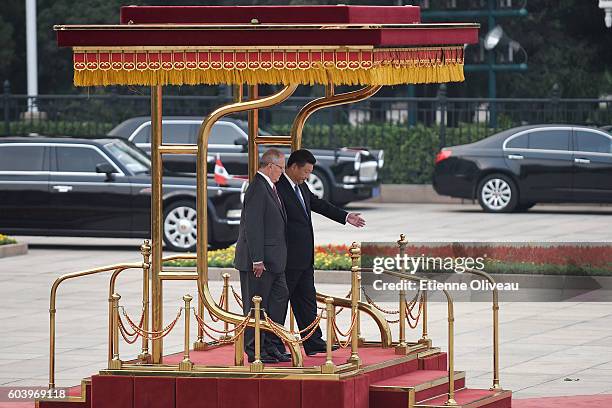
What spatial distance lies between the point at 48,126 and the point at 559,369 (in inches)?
958

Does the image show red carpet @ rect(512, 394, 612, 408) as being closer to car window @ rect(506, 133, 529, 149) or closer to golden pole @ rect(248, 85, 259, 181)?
golden pole @ rect(248, 85, 259, 181)

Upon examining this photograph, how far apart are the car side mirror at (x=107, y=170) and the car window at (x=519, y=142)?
28.6 ft

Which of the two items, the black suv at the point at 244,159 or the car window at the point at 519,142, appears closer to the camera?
the black suv at the point at 244,159

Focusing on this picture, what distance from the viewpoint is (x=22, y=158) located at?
25688mm

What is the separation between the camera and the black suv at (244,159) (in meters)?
30.5

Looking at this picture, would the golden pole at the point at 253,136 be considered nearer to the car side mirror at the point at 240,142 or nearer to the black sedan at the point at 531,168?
the car side mirror at the point at 240,142

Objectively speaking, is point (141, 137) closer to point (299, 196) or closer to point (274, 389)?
point (299, 196)

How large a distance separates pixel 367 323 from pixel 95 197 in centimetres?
831

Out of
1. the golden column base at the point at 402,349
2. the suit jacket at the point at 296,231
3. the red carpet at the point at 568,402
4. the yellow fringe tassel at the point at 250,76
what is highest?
the yellow fringe tassel at the point at 250,76

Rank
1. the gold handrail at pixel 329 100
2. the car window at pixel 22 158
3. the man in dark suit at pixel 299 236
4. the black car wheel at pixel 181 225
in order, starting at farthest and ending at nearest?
the car window at pixel 22 158 → the black car wheel at pixel 181 225 → the gold handrail at pixel 329 100 → the man in dark suit at pixel 299 236

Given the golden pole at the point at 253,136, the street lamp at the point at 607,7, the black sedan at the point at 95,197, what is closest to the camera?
the golden pole at the point at 253,136

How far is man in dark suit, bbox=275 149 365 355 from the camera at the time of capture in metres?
12.4

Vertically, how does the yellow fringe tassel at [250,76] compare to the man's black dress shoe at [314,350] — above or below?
above

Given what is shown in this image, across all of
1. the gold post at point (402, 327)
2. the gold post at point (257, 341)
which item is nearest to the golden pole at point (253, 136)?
the gold post at point (402, 327)
